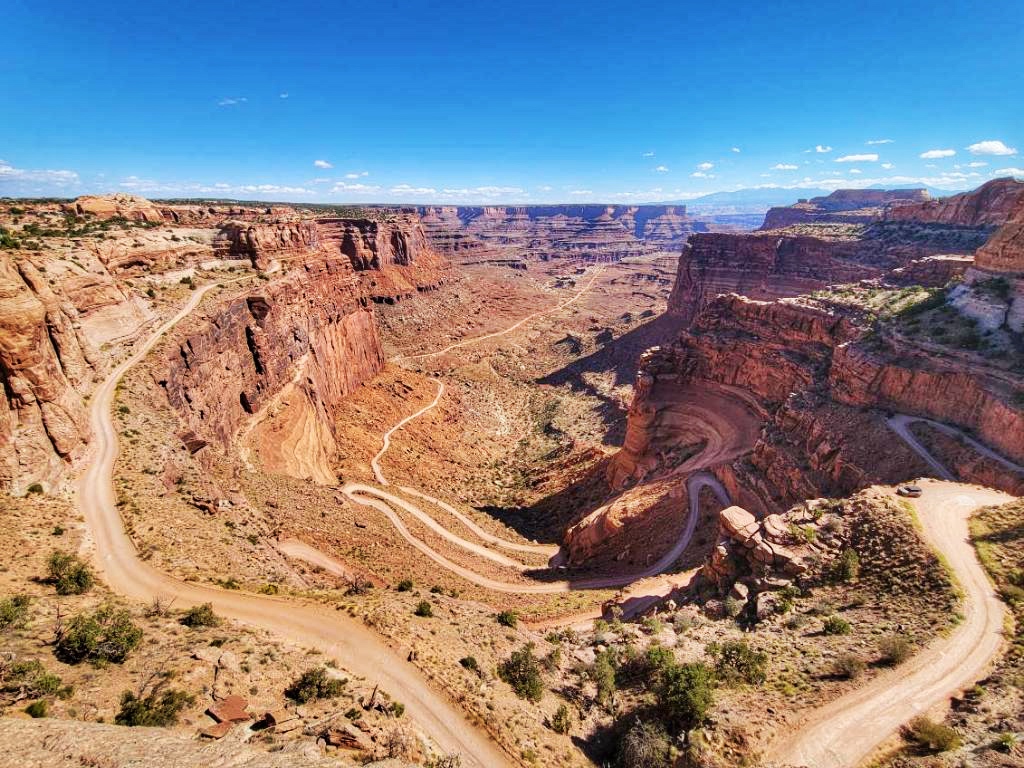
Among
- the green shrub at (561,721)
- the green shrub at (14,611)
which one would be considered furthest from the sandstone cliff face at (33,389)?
the green shrub at (561,721)

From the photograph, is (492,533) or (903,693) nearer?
(903,693)

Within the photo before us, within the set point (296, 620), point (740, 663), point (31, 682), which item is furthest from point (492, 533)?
point (31, 682)

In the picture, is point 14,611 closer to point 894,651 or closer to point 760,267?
point 894,651

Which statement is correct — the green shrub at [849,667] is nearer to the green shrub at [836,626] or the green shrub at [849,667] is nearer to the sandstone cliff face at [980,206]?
the green shrub at [836,626]

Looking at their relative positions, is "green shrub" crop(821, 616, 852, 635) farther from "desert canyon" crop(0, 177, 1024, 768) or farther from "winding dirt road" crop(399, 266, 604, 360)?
"winding dirt road" crop(399, 266, 604, 360)

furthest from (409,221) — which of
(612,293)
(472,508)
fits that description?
Result: (472,508)

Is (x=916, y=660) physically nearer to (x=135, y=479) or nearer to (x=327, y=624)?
(x=327, y=624)
